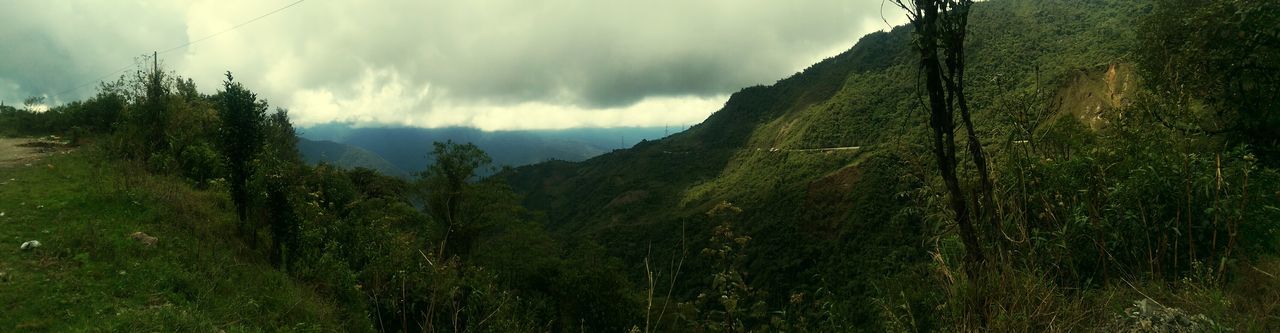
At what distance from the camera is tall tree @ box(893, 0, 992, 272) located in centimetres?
302

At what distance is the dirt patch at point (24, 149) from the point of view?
16.5 m

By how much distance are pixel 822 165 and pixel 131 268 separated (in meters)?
88.9

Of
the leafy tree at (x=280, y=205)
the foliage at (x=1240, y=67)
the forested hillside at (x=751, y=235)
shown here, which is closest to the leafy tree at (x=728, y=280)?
the forested hillside at (x=751, y=235)

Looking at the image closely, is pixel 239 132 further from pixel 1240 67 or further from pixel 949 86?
pixel 1240 67

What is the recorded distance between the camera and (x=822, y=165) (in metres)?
88.1

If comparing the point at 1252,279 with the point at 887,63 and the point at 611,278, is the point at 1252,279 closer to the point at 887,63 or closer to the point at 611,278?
the point at 611,278

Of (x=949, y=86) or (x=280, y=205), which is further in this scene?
(x=280, y=205)

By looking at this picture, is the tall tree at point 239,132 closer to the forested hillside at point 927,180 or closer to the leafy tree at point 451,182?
the forested hillside at point 927,180

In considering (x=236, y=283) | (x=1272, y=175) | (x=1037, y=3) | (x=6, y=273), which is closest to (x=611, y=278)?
(x=236, y=283)

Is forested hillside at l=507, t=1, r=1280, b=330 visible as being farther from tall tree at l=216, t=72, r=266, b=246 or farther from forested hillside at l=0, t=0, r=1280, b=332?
tall tree at l=216, t=72, r=266, b=246

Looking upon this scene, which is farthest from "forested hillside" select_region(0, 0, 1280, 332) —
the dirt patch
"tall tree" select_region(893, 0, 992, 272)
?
the dirt patch

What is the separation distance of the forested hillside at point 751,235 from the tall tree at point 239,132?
51 millimetres

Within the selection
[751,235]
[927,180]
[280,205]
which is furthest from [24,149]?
[927,180]

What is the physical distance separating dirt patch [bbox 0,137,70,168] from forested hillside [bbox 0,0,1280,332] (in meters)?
0.31
